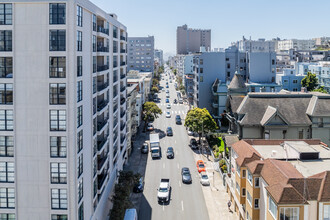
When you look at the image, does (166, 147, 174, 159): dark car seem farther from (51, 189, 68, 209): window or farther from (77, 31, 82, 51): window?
(77, 31, 82, 51): window

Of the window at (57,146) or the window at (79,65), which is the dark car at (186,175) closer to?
the window at (57,146)

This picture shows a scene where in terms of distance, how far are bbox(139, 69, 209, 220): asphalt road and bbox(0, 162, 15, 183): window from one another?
60.6 ft

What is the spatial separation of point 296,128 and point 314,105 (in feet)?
15.0

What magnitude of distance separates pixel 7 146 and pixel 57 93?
606 cm

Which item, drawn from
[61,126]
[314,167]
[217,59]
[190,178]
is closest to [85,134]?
[61,126]

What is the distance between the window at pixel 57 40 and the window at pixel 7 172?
10073 mm

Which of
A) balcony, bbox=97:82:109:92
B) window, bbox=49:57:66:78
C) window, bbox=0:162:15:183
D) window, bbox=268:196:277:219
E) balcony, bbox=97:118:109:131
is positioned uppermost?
window, bbox=49:57:66:78

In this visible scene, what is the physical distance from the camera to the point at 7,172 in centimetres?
2669

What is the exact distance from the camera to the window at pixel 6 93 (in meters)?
26.0

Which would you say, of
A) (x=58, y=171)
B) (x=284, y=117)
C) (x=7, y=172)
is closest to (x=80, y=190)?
(x=58, y=171)

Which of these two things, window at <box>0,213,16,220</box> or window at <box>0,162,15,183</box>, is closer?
window at <box>0,162,15,183</box>

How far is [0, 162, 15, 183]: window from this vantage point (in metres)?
26.6

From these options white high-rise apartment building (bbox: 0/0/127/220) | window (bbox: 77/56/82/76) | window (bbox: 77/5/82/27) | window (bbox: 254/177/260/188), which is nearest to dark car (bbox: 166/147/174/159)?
window (bbox: 254/177/260/188)

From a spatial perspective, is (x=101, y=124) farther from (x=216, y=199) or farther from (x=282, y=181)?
(x=282, y=181)
